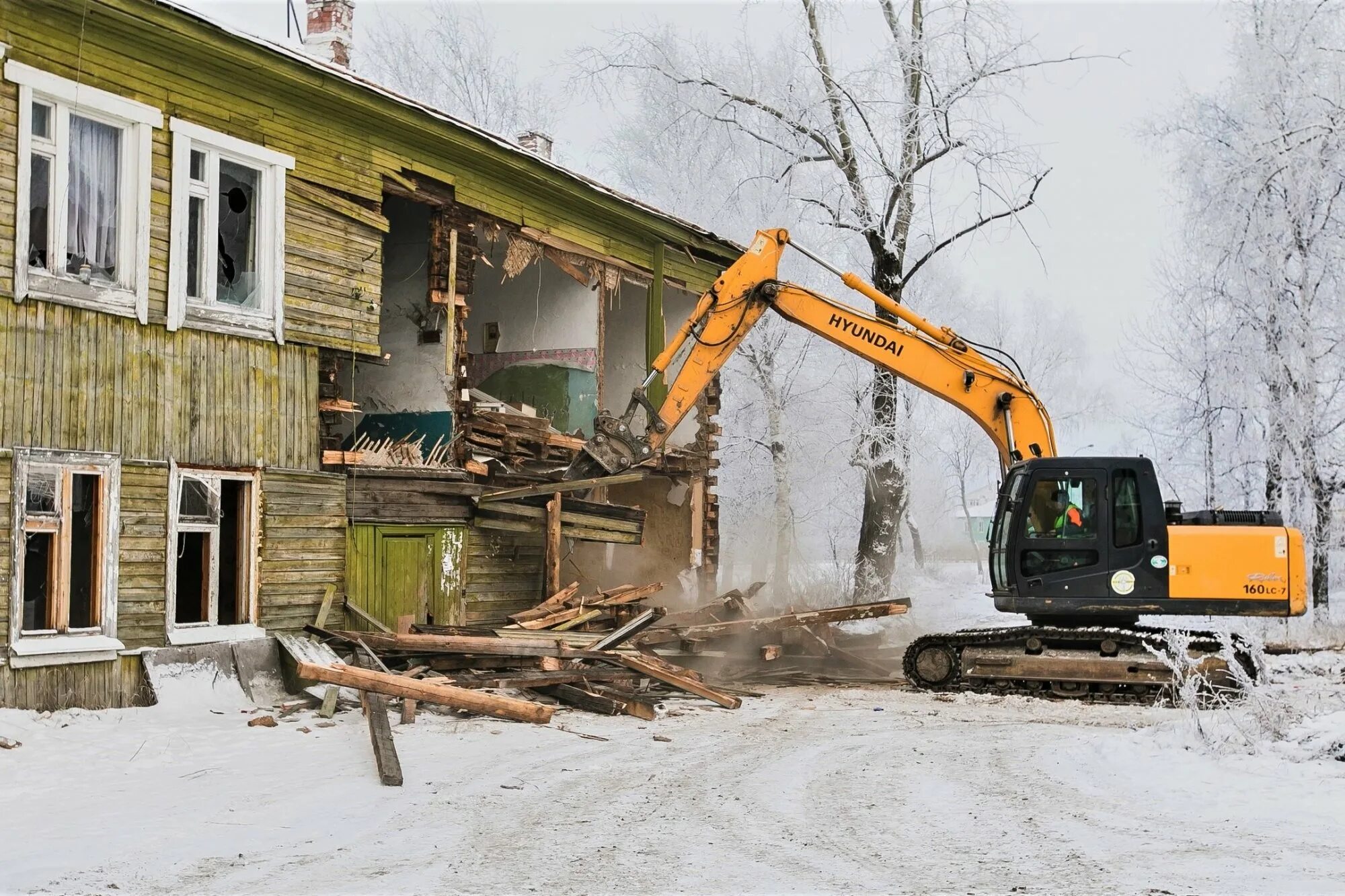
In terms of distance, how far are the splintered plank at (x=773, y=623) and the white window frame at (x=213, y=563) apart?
4790mm

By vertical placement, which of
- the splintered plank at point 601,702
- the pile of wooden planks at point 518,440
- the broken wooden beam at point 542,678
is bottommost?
the splintered plank at point 601,702

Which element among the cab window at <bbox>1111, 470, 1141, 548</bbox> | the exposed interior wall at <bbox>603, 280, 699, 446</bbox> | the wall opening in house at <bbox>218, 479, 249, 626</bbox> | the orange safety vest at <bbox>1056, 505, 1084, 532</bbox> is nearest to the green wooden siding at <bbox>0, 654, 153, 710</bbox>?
the wall opening in house at <bbox>218, 479, 249, 626</bbox>

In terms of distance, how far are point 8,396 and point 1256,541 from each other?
1252cm

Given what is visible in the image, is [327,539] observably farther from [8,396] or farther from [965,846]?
[965,846]

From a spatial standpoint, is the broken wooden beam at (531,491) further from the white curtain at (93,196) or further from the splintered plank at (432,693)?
the white curtain at (93,196)

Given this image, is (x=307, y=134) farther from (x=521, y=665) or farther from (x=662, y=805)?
(x=662, y=805)

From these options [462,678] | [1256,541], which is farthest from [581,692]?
[1256,541]

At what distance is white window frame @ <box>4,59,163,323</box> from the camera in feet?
36.6

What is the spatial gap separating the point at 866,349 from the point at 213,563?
7779mm

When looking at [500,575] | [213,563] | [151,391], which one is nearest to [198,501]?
[213,563]

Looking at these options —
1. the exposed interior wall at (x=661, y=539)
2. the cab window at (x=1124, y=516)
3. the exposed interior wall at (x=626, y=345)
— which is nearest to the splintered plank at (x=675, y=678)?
the cab window at (x=1124, y=516)

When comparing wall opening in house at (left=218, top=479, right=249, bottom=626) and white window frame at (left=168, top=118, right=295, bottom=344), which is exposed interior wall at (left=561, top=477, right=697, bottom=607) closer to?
wall opening in house at (left=218, top=479, right=249, bottom=626)

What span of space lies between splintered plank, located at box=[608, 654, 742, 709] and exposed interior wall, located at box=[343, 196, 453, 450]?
14.7ft

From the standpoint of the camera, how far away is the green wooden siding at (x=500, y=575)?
54.6 ft
